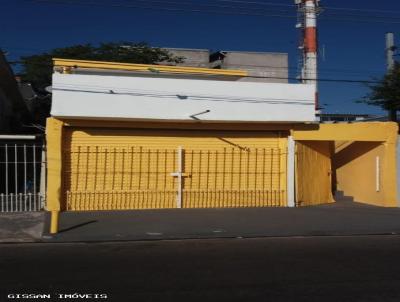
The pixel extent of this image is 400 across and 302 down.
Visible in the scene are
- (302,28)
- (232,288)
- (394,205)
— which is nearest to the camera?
(232,288)

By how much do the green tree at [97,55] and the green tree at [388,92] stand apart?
1959 centimetres

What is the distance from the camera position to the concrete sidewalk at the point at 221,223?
41.3 ft

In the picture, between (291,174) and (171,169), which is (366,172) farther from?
(171,169)

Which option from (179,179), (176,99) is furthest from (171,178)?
(176,99)

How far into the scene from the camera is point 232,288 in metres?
7.35

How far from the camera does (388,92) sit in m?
22.3

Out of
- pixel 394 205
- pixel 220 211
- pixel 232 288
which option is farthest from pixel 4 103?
pixel 232 288

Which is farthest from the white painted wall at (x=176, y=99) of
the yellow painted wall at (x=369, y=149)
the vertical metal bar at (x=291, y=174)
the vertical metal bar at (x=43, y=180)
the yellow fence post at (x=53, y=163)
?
the vertical metal bar at (x=43, y=180)

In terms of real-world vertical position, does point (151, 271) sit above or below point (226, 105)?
below

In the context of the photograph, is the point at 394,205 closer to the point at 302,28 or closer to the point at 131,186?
the point at 131,186

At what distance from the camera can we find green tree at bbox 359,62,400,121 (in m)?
22.1

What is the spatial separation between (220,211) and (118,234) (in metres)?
4.68

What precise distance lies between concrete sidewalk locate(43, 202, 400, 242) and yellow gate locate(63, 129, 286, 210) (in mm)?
850

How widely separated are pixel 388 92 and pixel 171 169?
31.7ft
